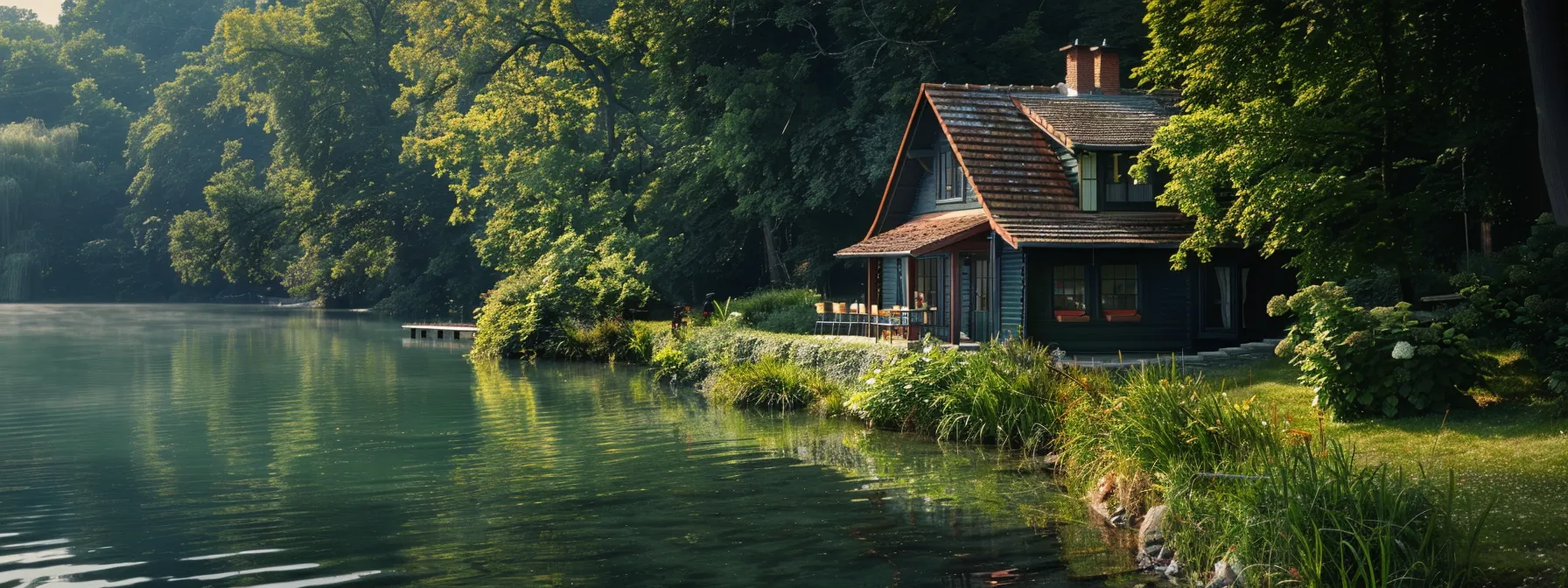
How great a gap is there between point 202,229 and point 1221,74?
64123 mm

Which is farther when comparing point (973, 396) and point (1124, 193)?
point (1124, 193)

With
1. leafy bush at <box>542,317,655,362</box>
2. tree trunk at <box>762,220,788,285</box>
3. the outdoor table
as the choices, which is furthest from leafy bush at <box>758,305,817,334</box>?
tree trunk at <box>762,220,788,285</box>

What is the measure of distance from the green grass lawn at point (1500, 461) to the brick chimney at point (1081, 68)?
15030 mm

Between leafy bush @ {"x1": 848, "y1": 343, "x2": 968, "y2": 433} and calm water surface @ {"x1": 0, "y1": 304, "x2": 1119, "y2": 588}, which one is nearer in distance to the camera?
calm water surface @ {"x1": 0, "y1": 304, "x2": 1119, "y2": 588}

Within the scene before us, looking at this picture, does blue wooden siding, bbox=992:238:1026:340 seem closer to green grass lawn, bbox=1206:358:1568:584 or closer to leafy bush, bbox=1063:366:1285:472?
green grass lawn, bbox=1206:358:1568:584

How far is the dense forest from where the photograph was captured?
78.1 feet

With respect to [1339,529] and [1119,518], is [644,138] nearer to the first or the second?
[1119,518]

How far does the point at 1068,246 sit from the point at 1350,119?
6588 millimetres

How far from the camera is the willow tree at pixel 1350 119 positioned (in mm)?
23203

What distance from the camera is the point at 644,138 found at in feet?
197

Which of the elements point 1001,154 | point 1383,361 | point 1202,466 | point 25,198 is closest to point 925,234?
point 1001,154

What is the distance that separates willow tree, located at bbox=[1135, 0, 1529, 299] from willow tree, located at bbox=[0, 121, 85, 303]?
92052 mm

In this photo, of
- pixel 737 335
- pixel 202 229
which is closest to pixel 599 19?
pixel 202 229

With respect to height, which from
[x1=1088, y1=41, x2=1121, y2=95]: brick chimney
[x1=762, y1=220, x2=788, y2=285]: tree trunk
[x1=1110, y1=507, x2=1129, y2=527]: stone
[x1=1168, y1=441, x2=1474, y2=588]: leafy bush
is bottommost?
[x1=1110, y1=507, x2=1129, y2=527]: stone
